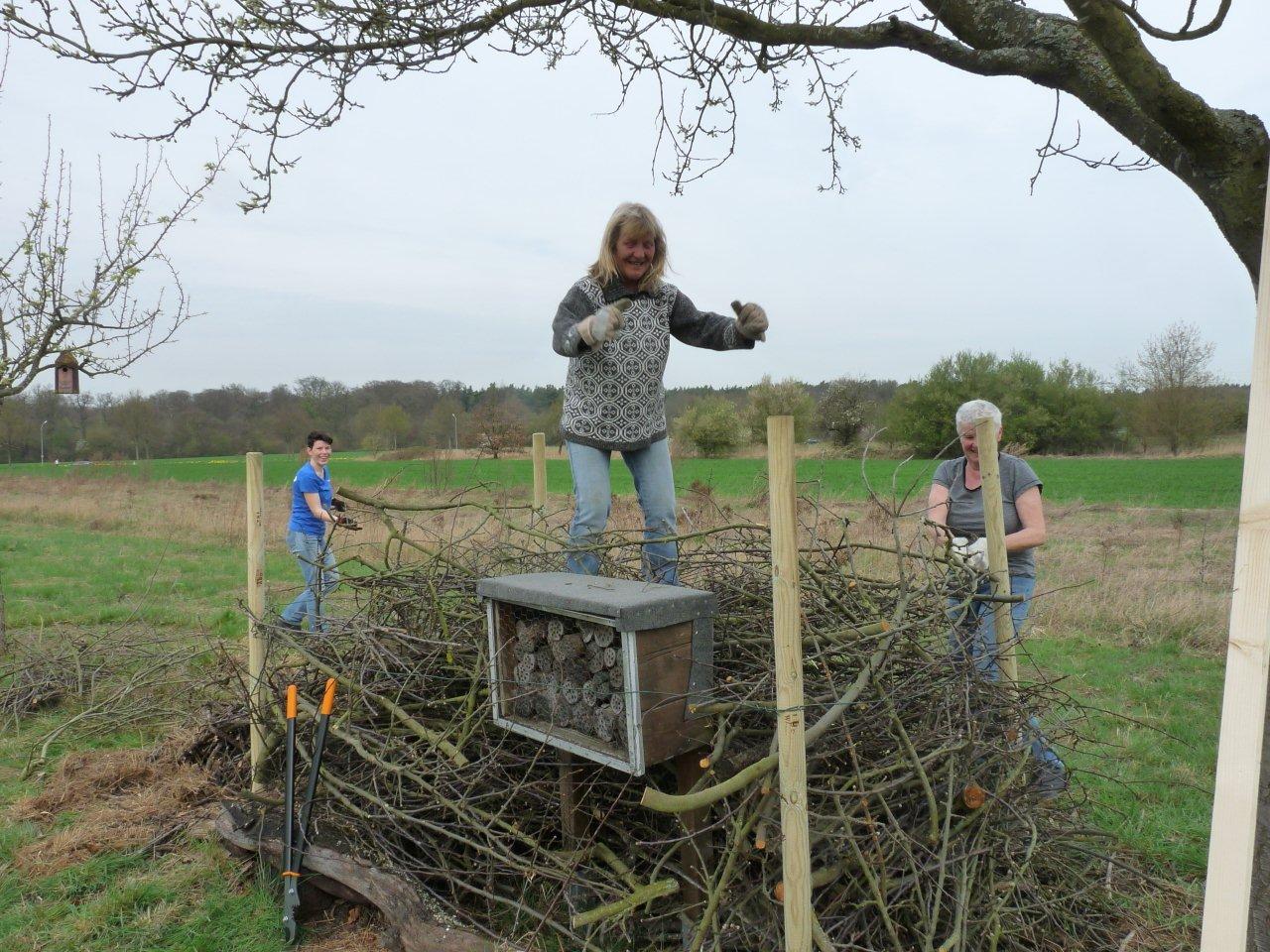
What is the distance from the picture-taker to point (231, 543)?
13414 mm

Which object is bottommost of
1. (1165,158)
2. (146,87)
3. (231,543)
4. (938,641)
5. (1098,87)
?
(231,543)

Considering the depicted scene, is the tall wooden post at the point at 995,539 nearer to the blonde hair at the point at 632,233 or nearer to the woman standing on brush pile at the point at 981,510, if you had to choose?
the woman standing on brush pile at the point at 981,510

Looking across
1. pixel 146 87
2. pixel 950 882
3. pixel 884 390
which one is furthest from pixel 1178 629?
pixel 884 390

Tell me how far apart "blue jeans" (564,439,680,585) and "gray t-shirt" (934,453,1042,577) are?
1357 millimetres

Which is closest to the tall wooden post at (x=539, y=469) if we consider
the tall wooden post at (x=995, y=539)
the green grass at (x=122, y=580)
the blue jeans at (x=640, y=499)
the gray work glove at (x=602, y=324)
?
the blue jeans at (x=640, y=499)

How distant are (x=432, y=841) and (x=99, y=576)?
357 inches

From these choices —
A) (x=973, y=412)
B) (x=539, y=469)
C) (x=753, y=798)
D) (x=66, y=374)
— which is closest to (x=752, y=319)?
(x=973, y=412)

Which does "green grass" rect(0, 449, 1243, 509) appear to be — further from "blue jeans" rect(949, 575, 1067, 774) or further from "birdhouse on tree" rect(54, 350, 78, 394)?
"blue jeans" rect(949, 575, 1067, 774)

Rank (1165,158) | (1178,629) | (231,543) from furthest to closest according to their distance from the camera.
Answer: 1. (231,543)
2. (1178,629)
3. (1165,158)

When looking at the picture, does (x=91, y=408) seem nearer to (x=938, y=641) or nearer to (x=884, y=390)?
(x=884, y=390)

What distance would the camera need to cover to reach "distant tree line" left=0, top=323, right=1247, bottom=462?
24.1 m

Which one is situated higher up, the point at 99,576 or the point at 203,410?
the point at 203,410

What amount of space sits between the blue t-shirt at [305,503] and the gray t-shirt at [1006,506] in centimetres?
462

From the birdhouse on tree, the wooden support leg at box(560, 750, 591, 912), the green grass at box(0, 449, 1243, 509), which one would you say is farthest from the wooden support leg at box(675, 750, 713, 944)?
the green grass at box(0, 449, 1243, 509)
